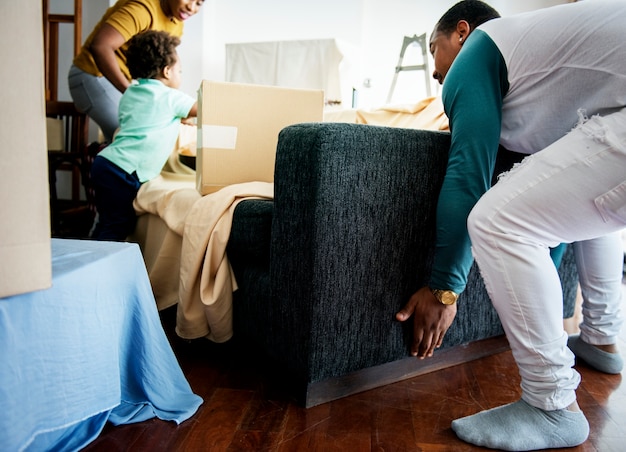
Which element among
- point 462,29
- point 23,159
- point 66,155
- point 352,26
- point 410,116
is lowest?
point 66,155

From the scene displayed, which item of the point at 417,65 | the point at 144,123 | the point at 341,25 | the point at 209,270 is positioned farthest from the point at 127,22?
the point at 417,65

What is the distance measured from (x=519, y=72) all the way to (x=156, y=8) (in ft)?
5.64

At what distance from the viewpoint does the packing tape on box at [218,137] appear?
129 centimetres

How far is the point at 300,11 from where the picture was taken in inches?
139

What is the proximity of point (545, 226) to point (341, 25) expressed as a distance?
10.1 ft

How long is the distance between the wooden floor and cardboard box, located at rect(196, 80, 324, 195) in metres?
0.48

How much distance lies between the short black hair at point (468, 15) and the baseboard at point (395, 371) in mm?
748

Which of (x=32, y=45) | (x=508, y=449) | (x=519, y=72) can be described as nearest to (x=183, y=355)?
(x=508, y=449)

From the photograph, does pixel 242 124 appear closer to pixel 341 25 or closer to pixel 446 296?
pixel 446 296

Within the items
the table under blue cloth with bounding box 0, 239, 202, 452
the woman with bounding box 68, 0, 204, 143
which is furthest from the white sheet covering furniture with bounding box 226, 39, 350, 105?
the table under blue cloth with bounding box 0, 239, 202, 452

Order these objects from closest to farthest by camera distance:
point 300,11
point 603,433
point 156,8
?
1. point 603,433
2. point 156,8
3. point 300,11

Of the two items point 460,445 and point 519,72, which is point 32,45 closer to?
point 519,72

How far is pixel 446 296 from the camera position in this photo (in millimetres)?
874

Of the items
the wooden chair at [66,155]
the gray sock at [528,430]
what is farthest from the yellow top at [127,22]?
the gray sock at [528,430]
